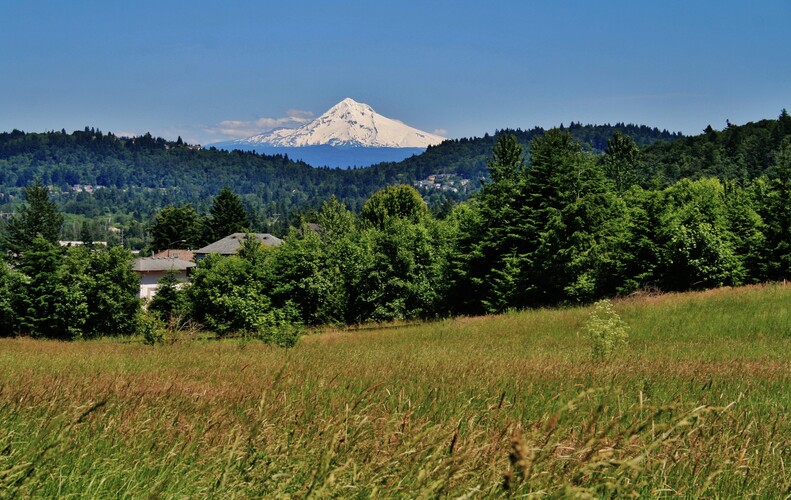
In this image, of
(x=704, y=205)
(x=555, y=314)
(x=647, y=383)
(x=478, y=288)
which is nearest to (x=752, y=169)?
(x=704, y=205)

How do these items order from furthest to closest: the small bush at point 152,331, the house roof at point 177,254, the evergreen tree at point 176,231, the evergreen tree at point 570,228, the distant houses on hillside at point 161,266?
the evergreen tree at point 176,231 < the house roof at point 177,254 < the distant houses on hillside at point 161,266 < the evergreen tree at point 570,228 < the small bush at point 152,331

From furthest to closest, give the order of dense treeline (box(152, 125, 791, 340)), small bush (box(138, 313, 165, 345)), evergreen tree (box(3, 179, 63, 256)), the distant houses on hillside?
evergreen tree (box(3, 179, 63, 256)) → the distant houses on hillside → dense treeline (box(152, 125, 791, 340)) → small bush (box(138, 313, 165, 345))

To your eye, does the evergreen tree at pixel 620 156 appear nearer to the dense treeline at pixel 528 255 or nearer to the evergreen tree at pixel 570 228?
the dense treeline at pixel 528 255

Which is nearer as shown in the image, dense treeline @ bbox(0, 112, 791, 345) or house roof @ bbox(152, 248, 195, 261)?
dense treeline @ bbox(0, 112, 791, 345)

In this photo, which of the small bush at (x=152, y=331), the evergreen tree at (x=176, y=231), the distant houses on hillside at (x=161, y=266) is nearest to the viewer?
the small bush at (x=152, y=331)

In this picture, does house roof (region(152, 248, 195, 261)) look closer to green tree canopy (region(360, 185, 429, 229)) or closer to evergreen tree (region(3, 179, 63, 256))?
evergreen tree (region(3, 179, 63, 256))

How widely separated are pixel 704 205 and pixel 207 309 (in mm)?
36795

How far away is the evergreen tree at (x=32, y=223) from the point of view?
94125mm

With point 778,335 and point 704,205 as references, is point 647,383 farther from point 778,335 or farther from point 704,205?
point 704,205

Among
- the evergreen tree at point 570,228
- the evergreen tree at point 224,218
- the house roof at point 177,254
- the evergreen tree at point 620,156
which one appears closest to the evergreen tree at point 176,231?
the house roof at point 177,254

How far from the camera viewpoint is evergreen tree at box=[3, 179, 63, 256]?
9412cm

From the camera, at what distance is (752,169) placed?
331 feet

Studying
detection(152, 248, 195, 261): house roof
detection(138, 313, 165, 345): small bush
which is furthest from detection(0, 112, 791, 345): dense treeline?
detection(152, 248, 195, 261): house roof

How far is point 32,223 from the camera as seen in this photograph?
9756 centimetres
